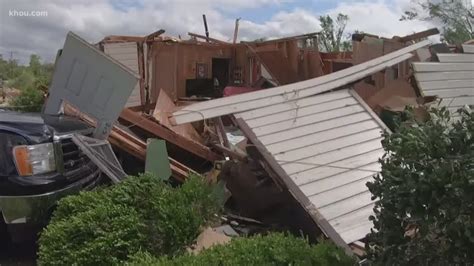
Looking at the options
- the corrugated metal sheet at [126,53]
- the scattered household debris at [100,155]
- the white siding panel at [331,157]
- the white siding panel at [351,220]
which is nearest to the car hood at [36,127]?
the scattered household debris at [100,155]

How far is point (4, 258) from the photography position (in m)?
4.53

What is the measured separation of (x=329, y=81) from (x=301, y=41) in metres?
5.72

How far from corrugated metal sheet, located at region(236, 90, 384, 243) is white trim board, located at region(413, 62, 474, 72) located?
5.49 ft

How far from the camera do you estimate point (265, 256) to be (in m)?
2.92

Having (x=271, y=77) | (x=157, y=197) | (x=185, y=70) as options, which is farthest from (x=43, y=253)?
(x=185, y=70)

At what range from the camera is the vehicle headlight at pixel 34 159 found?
3980mm

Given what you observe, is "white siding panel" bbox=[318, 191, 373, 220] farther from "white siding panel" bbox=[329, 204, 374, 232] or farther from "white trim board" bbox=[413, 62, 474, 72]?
"white trim board" bbox=[413, 62, 474, 72]

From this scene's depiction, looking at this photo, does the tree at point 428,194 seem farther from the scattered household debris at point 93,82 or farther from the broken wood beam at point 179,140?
the broken wood beam at point 179,140

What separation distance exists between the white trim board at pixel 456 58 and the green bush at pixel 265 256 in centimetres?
479

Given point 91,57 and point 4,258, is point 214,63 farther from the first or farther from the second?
point 4,258

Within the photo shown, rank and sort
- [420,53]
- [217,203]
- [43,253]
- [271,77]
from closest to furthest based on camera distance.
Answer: [43,253] < [217,203] < [420,53] < [271,77]

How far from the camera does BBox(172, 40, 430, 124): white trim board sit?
4.33 m

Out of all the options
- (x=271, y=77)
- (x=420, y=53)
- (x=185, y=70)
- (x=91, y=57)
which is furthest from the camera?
(x=185, y=70)

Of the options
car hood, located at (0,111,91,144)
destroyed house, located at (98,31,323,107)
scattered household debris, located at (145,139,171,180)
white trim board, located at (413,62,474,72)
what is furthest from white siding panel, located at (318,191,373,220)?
destroyed house, located at (98,31,323,107)
